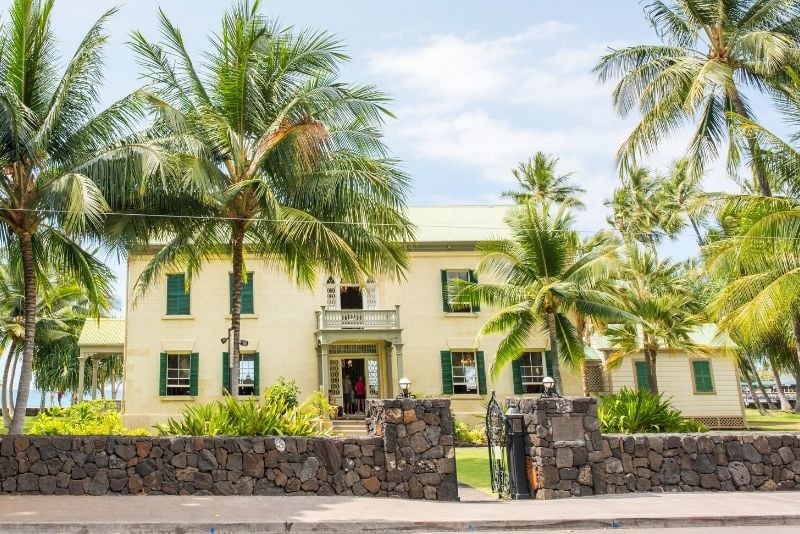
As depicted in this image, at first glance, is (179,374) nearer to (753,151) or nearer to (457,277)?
(457,277)

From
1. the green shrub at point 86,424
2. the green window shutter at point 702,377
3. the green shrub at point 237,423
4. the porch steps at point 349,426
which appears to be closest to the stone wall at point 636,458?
the green shrub at point 237,423

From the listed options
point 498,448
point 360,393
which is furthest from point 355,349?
point 498,448

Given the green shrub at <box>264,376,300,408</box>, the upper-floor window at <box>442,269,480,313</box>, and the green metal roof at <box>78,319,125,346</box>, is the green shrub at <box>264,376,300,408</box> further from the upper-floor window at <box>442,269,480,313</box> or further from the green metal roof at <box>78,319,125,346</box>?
the green metal roof at <box>78,319,125,346</box>

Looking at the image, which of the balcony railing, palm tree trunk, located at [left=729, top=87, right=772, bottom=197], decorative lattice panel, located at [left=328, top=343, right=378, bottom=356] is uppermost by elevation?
palm tree trunk, located at [left=729, top=87, right=772, bottom=197]

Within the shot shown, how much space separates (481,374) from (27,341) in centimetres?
1528

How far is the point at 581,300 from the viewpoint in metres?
18.2

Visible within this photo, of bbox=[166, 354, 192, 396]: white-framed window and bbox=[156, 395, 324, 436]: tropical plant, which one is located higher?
bbox=[166, 354, 192, 396]: white-framed window

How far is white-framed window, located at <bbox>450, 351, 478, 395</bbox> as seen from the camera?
2334 centimetres

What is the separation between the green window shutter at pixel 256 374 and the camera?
22.5m

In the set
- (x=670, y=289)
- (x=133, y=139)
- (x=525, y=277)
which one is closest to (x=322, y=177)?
(x=133, y=139)

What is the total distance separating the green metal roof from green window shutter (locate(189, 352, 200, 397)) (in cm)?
426

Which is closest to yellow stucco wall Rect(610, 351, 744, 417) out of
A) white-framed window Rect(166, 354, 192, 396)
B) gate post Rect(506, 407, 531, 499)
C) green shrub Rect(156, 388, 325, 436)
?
white-framed window Rect(166, 354, 192, 396)

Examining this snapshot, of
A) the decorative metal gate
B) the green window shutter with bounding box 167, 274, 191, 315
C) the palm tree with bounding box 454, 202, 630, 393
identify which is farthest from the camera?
the green window shutter with bounding box 167, 274, 191, 315

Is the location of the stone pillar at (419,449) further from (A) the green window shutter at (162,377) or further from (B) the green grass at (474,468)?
(A) the green window shutter at (162,377)
